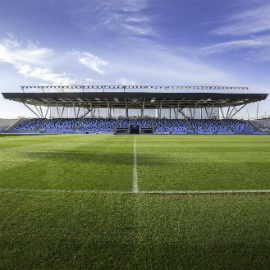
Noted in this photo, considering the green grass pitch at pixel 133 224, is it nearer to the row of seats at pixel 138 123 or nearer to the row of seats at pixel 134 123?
the row of seats at pixel 138 123

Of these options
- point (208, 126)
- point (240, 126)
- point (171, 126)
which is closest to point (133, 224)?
point (171, 126)

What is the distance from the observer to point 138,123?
45062 millimetres

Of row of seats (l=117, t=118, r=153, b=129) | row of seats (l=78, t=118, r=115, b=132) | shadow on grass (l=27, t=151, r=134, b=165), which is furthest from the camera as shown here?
row of seats (l=117, t=118, r=153, b=129)

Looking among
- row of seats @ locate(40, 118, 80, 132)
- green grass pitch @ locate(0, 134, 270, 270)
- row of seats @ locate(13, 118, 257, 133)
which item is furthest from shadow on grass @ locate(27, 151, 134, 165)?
row of seats @ locate(40, 118, 80, 132)

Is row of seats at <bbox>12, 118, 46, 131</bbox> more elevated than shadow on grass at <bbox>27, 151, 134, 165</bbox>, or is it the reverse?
row of seats at <bbox>12, 118, 46, 131</bbox>

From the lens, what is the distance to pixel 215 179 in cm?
452

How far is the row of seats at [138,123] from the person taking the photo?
43312mm

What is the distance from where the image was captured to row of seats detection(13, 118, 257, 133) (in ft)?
A: 142

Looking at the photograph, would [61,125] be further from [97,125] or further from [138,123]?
[138,123]

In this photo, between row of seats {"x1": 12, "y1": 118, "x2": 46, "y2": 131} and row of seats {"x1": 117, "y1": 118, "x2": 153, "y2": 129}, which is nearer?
row of seats {"x1": 117, "y1": 118, "x2": 153, "y2": 129}

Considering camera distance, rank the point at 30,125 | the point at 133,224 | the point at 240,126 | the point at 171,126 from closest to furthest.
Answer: the point at 133,224 → the point at 171,126 → the point at 240,126 → the point at 30,125

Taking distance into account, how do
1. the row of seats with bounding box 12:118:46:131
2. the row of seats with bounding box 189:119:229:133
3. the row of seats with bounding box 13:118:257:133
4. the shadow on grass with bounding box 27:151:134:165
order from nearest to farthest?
the shadow on grass with bounding box 27:151:134:165, the row of seats with bounding box 189:119:229:133, the row of seats with bounding box 13:118:257:133, the row of seats with bounding box 12:118:46:131

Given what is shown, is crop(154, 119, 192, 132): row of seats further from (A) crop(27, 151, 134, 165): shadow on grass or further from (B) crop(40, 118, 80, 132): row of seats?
(A) crop(27, 151, 134, 165): shadow on grass

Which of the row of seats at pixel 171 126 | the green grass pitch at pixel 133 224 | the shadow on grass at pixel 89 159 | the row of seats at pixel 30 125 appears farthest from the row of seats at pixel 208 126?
the green grass pitch at pixel 133 224
